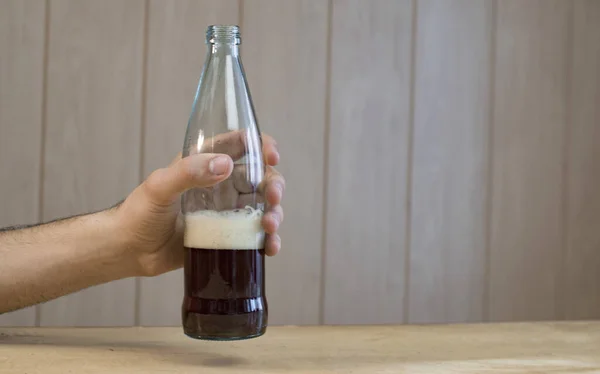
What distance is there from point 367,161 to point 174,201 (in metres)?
0.85

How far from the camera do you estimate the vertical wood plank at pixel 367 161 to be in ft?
5.35

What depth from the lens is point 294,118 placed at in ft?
5.27

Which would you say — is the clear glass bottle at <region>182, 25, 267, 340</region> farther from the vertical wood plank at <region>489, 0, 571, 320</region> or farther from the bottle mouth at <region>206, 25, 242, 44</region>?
the vertical wood plank at <region>489, 0, 571, 320</region>

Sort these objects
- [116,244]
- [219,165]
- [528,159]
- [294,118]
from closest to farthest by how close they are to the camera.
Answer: [219,165], [116,244], [294,118], [528,159]

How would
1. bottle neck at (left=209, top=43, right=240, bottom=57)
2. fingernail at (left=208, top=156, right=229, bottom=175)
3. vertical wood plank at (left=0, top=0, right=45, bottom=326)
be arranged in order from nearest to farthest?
fingernail at (left=208, top=156, right=229, bottom=175) → bottle neck at (left=209, top=43, right=240, bottom=57) → vertical wood plank at (left=0, top=0, right=45, bottom=326)

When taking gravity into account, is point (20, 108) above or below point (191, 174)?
above

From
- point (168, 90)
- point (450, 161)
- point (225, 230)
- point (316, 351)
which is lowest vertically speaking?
point (316, 351)

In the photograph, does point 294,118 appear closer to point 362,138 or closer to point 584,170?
point 362,138

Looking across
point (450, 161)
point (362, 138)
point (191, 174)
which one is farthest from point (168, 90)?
point (191, 174)

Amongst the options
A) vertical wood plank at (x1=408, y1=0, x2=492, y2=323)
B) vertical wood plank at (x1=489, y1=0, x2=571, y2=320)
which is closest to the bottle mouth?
vertical wood plank at (x1=408, y1=0, x2=492, y2=323)

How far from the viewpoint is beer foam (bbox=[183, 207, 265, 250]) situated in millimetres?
759

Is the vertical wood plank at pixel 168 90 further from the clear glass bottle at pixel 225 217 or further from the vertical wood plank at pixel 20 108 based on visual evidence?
the clear glass bottle at pixel 225 217

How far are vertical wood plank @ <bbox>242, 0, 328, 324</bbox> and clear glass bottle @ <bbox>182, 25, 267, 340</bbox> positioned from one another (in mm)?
728

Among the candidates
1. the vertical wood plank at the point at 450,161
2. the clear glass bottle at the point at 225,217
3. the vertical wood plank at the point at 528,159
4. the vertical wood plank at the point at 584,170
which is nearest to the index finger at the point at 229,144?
the clear glass bottle at the point at 225,217
